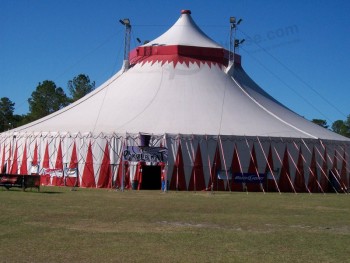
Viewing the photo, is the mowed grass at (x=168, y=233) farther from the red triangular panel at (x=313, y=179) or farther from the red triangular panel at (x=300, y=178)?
the red triangular panel at (x=313, y=179)

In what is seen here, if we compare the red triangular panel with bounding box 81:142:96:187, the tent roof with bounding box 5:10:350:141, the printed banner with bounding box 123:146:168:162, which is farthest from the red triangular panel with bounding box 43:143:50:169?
the printed banner with bounding box 123:146:168:162

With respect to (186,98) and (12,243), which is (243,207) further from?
(186,98)

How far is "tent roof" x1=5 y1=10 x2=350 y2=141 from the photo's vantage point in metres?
24.4

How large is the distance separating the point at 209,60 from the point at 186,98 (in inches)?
134

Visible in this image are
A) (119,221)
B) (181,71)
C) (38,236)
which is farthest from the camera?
(181,71)

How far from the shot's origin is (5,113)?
70.9 m

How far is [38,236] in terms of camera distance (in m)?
8.84

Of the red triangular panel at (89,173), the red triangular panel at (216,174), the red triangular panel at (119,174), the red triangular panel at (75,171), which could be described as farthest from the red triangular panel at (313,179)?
the red triangular panel at (75,171)

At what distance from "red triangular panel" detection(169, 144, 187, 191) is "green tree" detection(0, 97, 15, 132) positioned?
5104cm

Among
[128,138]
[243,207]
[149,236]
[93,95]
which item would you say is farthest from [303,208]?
[93,95]

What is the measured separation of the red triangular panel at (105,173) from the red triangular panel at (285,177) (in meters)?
7.55

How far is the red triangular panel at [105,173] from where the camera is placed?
23.6m

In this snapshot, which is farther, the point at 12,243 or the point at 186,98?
the point at 186,98

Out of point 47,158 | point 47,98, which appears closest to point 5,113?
point 47,98
